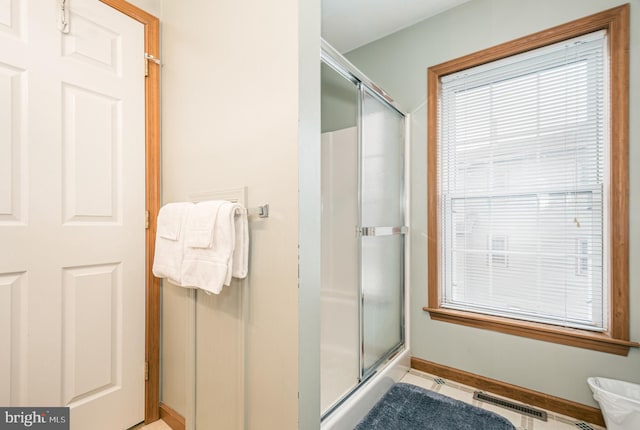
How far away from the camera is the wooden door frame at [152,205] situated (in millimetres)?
1549

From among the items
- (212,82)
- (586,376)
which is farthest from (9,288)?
(586,376)

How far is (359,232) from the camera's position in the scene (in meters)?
1.74

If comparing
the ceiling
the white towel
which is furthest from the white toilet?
the ceiling

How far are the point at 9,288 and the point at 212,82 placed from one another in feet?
3.79

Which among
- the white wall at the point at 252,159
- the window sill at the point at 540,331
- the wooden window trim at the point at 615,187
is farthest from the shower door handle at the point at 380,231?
the wooden window trim at the point at 615,187

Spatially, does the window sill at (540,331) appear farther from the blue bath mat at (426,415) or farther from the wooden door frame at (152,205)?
the wooden door frame at (152,205)

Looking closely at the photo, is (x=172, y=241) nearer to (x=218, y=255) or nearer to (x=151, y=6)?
(x=218, y=255)

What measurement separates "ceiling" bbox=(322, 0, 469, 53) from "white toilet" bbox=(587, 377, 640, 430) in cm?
236

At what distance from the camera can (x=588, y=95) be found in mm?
1646

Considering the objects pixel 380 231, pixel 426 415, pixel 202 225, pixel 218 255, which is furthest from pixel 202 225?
pixel 426 415

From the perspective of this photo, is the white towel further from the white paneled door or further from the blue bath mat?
the blue bath mat

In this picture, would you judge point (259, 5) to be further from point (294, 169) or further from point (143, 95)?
point (143, 95)

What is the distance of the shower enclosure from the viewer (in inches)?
69.6

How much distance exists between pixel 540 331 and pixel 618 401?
42cm
